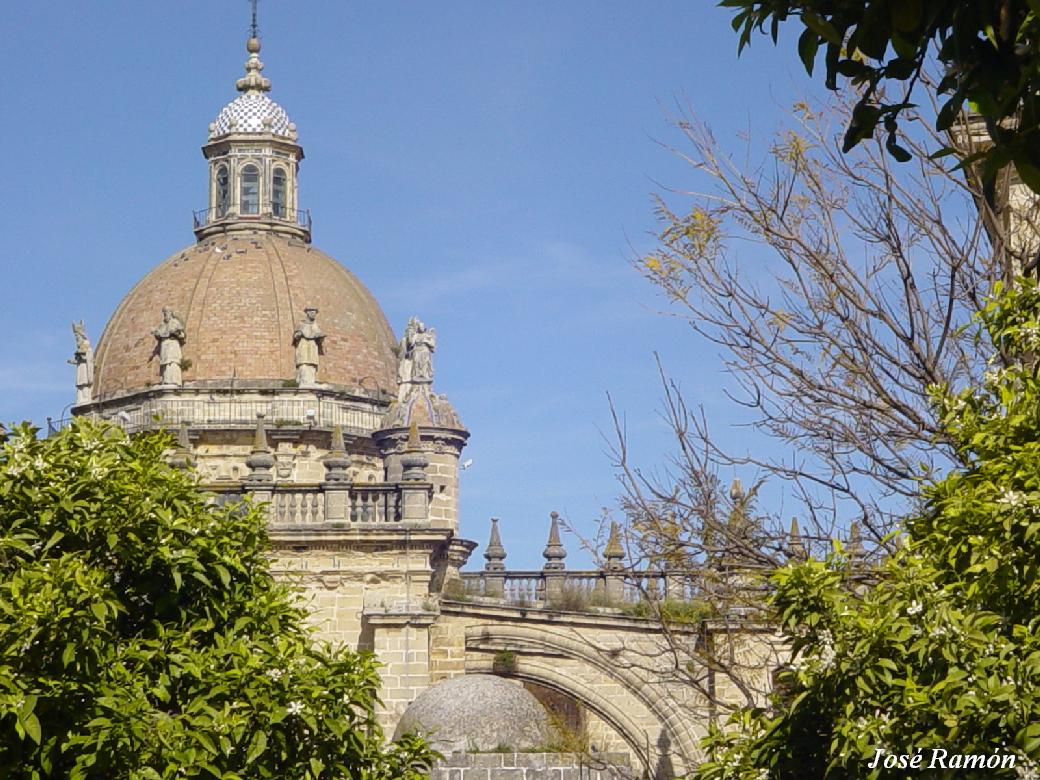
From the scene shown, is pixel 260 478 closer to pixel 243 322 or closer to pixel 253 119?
pixel 243 322

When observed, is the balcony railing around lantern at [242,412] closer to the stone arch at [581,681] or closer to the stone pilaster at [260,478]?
the stone pilaster at [260,478]

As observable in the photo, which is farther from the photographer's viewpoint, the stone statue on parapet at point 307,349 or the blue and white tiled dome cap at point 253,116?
the blue and white tiled dome cap at point 253,116

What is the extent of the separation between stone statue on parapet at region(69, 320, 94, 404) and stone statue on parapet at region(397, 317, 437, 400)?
8.15m

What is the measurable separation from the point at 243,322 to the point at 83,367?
4.71 metres

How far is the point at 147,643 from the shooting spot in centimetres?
1138

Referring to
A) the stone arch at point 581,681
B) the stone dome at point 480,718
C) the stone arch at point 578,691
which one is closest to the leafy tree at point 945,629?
the stone dome at point 480,718

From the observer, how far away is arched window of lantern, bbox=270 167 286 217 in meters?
52.3

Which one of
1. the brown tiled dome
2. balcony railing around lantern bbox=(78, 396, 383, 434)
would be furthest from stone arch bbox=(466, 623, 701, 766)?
the brown tiled dome

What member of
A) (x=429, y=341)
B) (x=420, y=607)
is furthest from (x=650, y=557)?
(x=429, y=341)

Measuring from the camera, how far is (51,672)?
1077 centimetres

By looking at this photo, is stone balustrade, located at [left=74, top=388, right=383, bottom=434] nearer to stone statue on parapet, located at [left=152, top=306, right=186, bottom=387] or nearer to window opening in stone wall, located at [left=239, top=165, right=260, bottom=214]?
stone statue on parapet, located at [left=152, top=306, right=186, bottom=387]

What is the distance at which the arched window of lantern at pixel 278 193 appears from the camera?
52.3 m

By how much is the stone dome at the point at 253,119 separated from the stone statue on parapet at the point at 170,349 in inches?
330

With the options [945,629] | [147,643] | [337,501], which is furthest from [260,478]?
[945,629]
